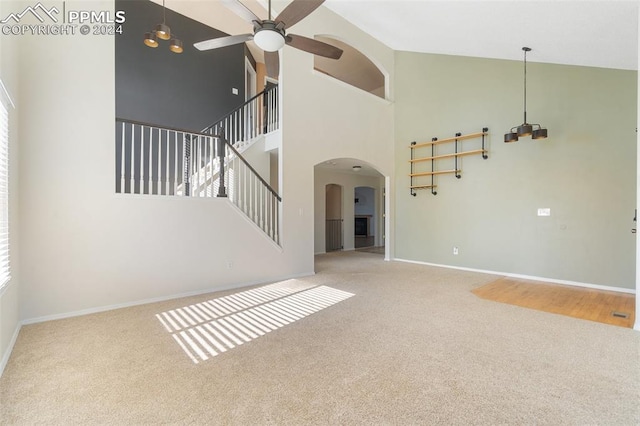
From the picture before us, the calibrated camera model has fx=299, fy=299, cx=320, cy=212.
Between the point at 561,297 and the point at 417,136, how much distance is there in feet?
13.4

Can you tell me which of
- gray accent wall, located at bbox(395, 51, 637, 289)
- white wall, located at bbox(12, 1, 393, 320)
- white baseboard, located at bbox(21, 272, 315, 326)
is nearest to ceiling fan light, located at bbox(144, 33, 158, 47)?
white wall, located at bbox(12, 1, 393, 320)

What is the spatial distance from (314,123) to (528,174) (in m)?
3.91

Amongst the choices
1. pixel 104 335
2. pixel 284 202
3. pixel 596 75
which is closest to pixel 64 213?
pixel 104 335

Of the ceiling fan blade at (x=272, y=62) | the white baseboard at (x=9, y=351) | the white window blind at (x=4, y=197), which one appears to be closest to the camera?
the white baseboard at (x=9, y=351)

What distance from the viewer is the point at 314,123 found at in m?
5.70

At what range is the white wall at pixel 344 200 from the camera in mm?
8711

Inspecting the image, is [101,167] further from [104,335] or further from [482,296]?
[482,296]

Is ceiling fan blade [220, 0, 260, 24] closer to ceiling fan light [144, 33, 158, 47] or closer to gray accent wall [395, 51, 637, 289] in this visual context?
ceiling fan light [144, 33, 158, 47]

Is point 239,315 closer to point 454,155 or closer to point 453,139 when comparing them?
point 454,155

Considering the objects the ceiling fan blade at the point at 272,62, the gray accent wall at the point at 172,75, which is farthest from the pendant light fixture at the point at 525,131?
the gray accent wall at the point at 172,75

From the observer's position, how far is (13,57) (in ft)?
9.49

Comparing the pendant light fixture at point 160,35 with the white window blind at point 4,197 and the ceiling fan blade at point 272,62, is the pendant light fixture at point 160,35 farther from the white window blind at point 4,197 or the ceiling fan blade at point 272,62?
the white window blind at point 4,197

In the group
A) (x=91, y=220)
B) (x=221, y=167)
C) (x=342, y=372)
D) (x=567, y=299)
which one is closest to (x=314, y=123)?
(x=221, y=167)

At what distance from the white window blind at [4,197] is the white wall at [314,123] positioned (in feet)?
11.1
